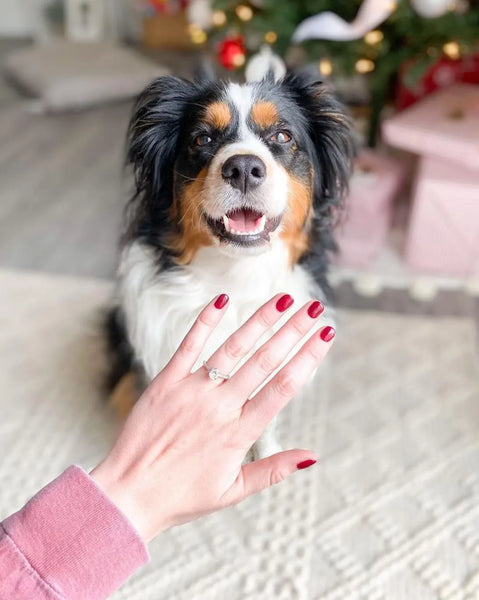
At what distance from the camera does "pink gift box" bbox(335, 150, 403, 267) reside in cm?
231

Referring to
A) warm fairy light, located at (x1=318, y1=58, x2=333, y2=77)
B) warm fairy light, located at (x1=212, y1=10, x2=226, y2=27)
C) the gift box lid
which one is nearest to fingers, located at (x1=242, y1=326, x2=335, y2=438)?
the gift box lid

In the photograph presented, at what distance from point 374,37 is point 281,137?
3.94 ft

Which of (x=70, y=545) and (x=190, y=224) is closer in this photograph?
(x=70, y=545)

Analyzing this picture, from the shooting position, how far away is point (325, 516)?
1437 mm

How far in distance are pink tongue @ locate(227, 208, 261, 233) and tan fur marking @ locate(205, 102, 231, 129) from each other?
0.57ft

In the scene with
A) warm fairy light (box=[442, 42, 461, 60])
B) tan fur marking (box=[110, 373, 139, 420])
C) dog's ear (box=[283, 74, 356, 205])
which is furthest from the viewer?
warm fairy light (box=[442, 42, 461, 60])

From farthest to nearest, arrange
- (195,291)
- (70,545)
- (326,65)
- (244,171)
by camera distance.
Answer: (326,65), (195,291), (244,171), (70,545)

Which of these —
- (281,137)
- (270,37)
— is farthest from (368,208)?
(281,137)

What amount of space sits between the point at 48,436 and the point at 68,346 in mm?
367

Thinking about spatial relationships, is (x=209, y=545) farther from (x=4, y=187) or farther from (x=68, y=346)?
(x=4, y=187)

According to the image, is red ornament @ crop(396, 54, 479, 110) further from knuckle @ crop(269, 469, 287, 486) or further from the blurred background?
knuckle @ crop(269, 469, 287, 486)

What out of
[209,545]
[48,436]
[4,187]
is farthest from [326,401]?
[4,187]

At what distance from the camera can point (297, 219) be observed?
4.39 ft

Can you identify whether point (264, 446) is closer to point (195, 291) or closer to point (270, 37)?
point (195, 291)
